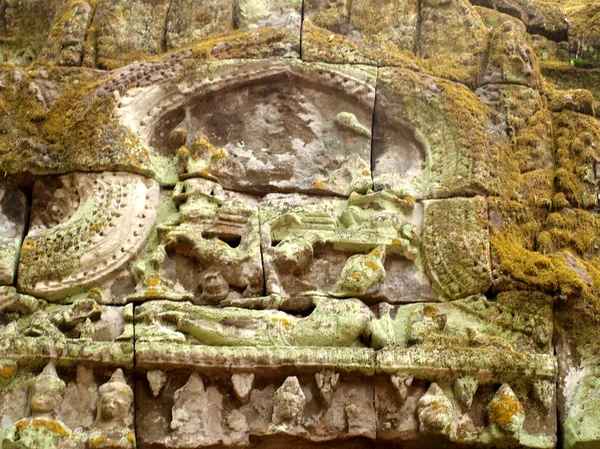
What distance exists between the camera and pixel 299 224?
6938 millimetres

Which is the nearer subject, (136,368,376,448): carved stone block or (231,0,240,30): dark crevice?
(136,368,376,448): carved stone block

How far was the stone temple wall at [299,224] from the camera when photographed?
19.9 feet

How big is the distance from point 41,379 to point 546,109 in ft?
14.2

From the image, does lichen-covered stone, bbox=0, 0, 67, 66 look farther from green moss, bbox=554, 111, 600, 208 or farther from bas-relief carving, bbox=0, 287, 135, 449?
green moss, bbox=554, 111, 600, 208

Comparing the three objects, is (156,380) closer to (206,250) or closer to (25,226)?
(206,250)

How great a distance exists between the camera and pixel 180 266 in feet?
22.3

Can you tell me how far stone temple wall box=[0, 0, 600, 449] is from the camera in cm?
607

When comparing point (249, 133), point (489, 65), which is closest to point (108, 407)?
point (249, 133)

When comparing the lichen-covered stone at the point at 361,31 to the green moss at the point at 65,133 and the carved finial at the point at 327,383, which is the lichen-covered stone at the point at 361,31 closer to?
the green moss at the point at 65,133

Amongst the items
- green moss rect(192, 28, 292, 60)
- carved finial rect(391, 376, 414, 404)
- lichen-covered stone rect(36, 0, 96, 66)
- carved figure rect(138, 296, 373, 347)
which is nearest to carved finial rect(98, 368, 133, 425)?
carved figure rect(138, 296, 373, 347)

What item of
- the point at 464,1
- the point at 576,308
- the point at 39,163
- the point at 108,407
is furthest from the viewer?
the point at 464,1

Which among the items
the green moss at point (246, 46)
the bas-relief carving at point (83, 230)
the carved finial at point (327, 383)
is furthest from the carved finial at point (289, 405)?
the green moss at point (246, 46)

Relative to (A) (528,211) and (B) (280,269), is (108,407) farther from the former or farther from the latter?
(A) (528,211)

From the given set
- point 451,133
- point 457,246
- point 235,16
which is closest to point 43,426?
point 457,246
